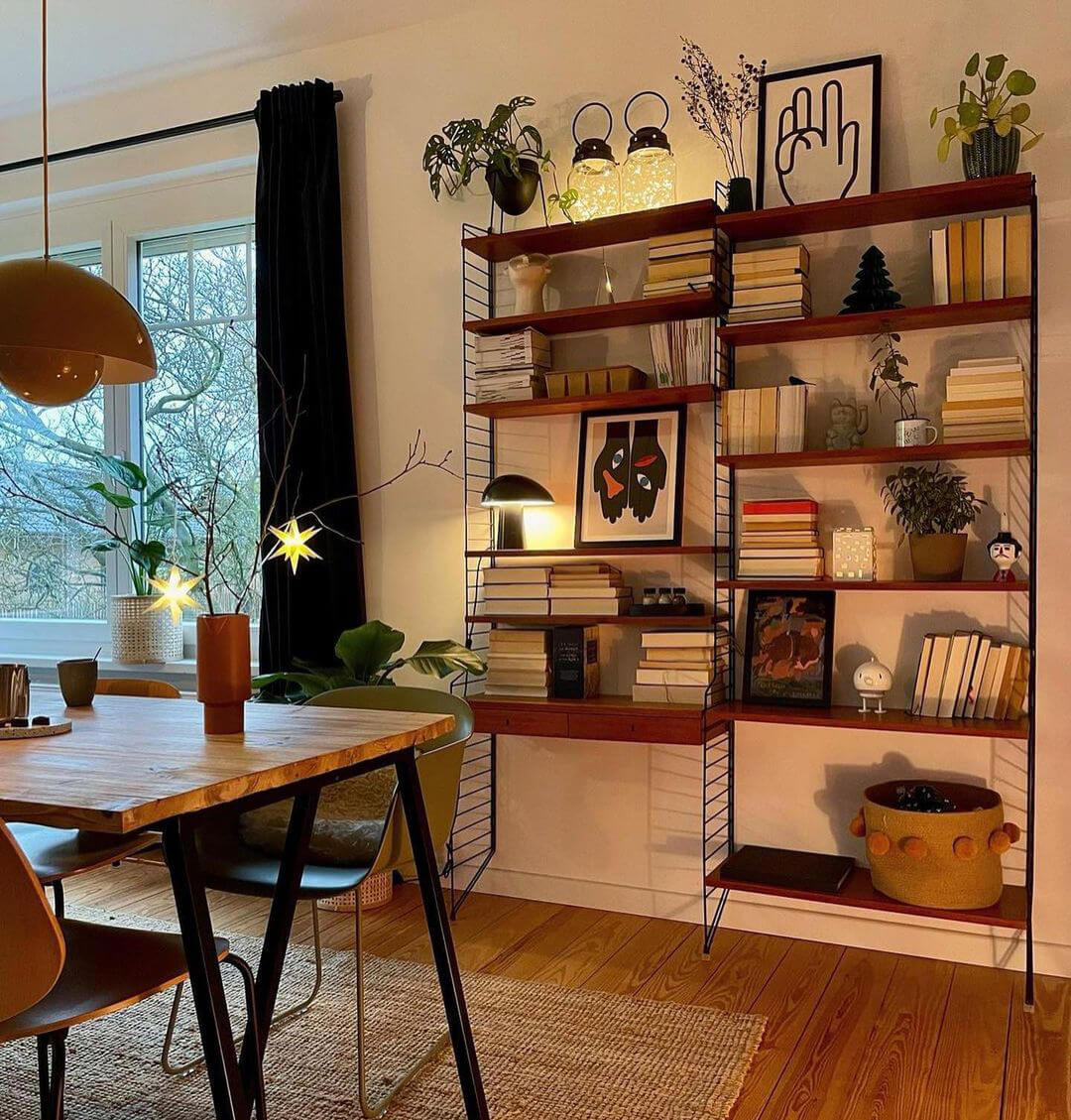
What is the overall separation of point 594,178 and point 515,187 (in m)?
0.25

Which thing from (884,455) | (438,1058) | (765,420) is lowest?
(438,1058)

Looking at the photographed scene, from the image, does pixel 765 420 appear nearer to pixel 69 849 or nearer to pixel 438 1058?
pixel 438 1058

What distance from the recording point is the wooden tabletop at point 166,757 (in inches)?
60.5

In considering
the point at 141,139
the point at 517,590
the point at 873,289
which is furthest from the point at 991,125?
the point at 141,139

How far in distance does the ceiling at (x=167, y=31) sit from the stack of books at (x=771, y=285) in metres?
1.46

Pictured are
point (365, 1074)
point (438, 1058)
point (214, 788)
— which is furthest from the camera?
point (438, 1058)

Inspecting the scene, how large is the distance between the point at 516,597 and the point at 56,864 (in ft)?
5.25

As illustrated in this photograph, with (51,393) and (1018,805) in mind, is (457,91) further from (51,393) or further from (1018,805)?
(1018,805)

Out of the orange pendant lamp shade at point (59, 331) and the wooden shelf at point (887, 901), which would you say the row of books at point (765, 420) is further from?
the orange pendant lamp shade at point (59, 331)

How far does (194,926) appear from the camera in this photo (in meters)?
1.64

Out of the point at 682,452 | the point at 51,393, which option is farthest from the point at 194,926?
the point at 682,452

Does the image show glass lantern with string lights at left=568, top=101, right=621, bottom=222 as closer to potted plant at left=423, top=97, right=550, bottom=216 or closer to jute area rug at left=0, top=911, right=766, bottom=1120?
potted plant at left=423, top=97, right=550, bottom=216

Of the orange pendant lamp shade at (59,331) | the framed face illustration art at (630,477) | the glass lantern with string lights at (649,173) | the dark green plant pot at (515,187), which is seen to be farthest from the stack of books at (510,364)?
the orange pendant lamp shade at (59,331)

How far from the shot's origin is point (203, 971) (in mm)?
1626
